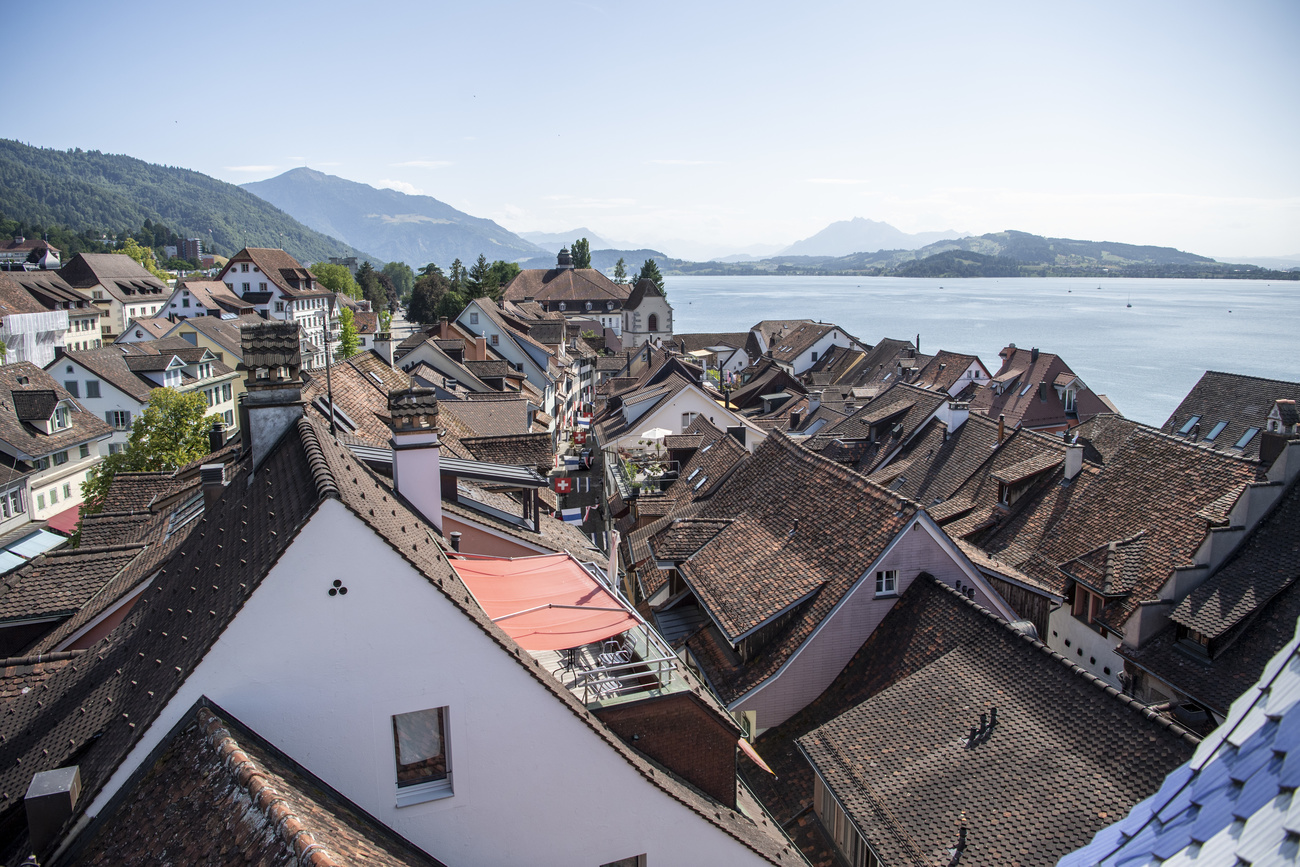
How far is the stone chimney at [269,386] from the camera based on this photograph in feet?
36.8

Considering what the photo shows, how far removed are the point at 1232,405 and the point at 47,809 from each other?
2053 inches

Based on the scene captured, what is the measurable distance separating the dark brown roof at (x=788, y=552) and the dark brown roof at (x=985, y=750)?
1.87 meters

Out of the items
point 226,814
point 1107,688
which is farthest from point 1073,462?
point 226,814

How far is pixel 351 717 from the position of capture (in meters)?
7.85

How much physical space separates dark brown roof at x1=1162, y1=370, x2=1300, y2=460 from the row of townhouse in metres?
41.0

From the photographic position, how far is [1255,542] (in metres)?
20.4

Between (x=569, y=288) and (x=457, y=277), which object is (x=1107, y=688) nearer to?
(x=457, y=277)

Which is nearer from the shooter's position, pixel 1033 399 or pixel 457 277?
pixel 1033 399

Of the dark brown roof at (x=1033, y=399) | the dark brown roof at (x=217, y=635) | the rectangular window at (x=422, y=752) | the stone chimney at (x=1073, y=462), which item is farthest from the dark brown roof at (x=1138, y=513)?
the dark brown roof at (x=1033, y=399)

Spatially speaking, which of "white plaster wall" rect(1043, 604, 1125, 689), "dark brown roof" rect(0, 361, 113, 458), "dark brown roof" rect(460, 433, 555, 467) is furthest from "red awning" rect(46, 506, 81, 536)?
"white plaster wall" rect(1043, 604, 1125, 689)

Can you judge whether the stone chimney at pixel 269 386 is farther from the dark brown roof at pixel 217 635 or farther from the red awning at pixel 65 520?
the red awning at pixel 65 520

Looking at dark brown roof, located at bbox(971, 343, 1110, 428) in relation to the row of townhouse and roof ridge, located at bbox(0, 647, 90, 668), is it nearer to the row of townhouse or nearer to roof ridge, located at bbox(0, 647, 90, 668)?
the row of townhouse

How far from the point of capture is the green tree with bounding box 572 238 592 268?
15975cm

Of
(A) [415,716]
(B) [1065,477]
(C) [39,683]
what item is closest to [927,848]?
(A) [415,716]
